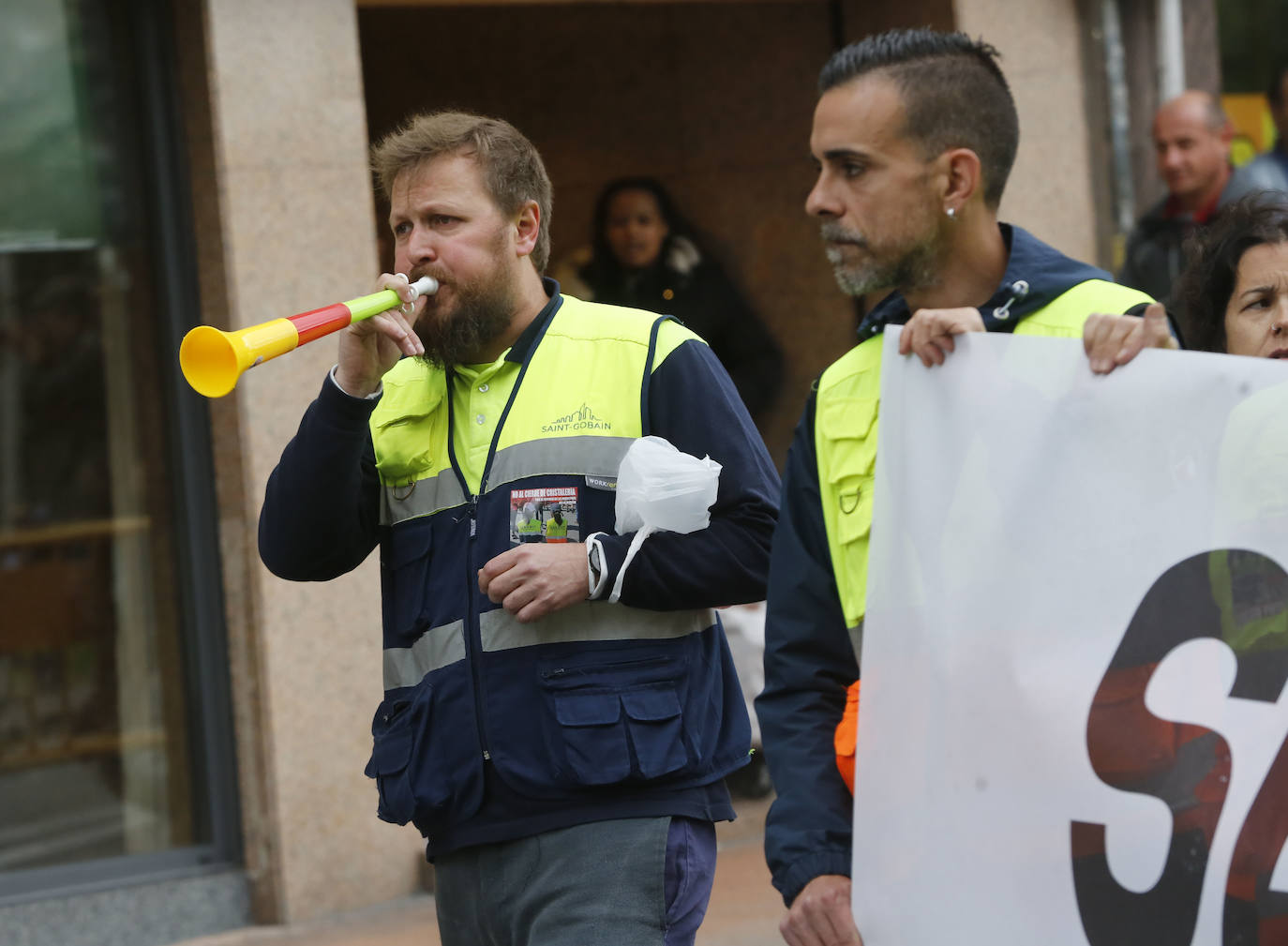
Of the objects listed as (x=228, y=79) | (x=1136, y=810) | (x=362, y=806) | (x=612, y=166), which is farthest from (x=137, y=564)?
(x=1136, y=810)

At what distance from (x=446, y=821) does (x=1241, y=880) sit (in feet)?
4.52

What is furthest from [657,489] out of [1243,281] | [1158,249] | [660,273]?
[660,273]

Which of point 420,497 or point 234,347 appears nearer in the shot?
point 234,347

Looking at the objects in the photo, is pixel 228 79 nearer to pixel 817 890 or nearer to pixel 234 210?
pixel 234 210

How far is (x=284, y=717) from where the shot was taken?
18.6ft

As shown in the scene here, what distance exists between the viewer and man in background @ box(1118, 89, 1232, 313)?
6.48 meters

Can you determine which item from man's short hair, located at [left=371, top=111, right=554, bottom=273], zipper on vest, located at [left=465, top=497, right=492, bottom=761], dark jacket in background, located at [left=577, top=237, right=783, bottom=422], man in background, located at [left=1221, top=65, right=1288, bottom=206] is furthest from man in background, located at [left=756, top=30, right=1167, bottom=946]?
dark jacket in background, located at [left=577, top=237, right=783, bottom=422]

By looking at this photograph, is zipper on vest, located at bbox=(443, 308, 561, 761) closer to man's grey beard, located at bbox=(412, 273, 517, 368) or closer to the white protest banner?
man's grey beard, located at bbox=(412, 273, 517, 368)

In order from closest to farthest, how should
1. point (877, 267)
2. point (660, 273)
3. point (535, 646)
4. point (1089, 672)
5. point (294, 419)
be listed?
point (1089, 672) → point (877, 267) → point (535, 646) → point (294, 419) → point (660, 273)

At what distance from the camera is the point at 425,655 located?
118 inches

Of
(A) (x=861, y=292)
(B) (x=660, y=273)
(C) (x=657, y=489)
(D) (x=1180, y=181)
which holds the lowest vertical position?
(C) (x=657, y=489)

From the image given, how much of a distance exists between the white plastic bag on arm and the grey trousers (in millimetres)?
418

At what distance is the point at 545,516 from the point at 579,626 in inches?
8.0

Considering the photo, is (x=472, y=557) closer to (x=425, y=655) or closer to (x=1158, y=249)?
(x=425, y=655)
